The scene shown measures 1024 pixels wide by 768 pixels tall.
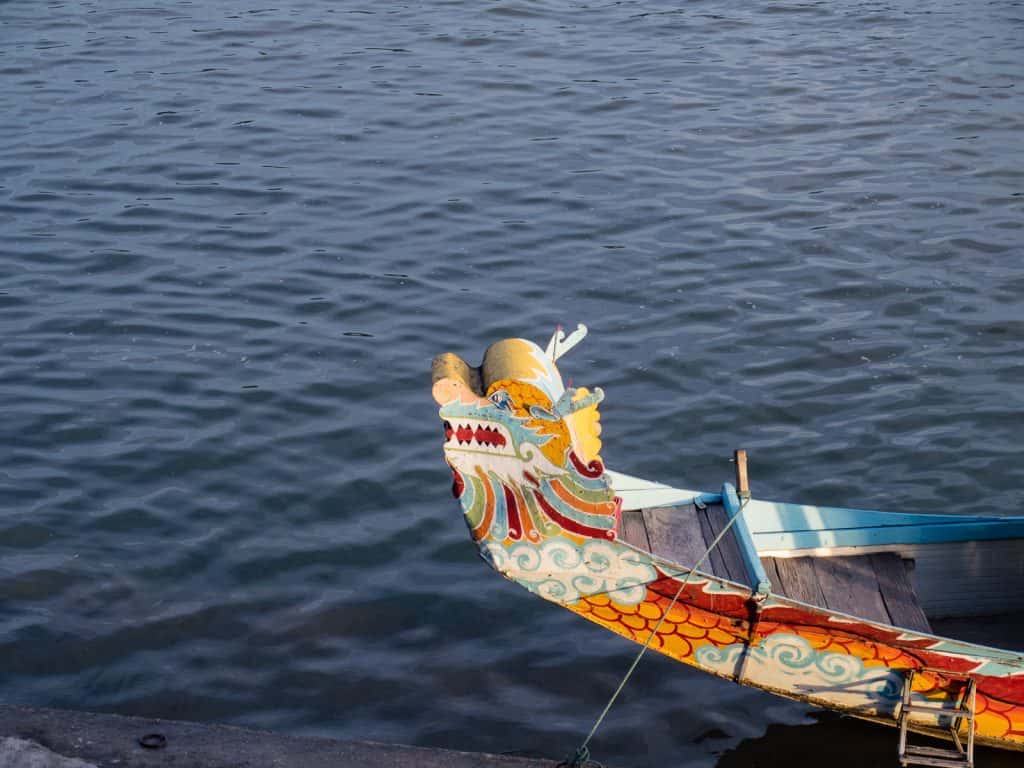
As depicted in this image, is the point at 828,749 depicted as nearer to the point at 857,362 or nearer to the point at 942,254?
the point at 857,362

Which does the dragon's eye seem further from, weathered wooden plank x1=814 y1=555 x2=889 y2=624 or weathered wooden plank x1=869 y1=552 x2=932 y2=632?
weathered wooden plank x1=869 y1=552 x2=932 y2=632

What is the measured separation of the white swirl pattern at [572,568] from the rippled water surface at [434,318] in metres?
1.30

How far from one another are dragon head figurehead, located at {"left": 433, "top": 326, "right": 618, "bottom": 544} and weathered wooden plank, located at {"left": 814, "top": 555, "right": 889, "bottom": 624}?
4.81 feet

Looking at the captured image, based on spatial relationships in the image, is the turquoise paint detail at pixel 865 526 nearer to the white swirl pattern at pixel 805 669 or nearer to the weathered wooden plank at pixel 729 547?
the weathered wooden plank at pixel 729 547

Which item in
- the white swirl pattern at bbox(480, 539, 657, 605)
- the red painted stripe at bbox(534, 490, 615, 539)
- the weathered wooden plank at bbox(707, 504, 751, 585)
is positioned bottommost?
the weathered wooden plank at bbox(707, 504, 751, 585)

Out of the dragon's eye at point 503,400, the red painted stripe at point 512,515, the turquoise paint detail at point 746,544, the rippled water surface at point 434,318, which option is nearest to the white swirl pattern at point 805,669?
the turquoise paint detail at point 746,544

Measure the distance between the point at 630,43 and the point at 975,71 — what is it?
4.37 m

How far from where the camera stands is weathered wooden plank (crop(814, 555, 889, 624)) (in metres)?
6.29

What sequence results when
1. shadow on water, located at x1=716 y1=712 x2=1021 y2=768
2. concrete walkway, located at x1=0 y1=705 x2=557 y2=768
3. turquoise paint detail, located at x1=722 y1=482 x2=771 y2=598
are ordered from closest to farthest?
concrete walkway, located at x1=0 y1=705 x2=557 y2=768 < turquoise paint detail, located at x1=722 y1=482 x2=771 y2=598 < shadow on water, located at x1=716 y1=712 x2=1021 y2=768

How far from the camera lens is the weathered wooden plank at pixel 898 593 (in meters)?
6.30

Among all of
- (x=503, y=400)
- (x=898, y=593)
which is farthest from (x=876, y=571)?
(x=503, y=400)

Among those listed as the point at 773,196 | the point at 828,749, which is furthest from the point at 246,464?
the point at 773,196

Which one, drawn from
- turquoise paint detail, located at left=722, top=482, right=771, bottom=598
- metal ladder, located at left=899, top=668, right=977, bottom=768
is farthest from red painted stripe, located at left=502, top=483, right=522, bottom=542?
metal ladder, located at left=899, top=668, right=977, bottom=768

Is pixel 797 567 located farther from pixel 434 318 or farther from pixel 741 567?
pixel 434 318
